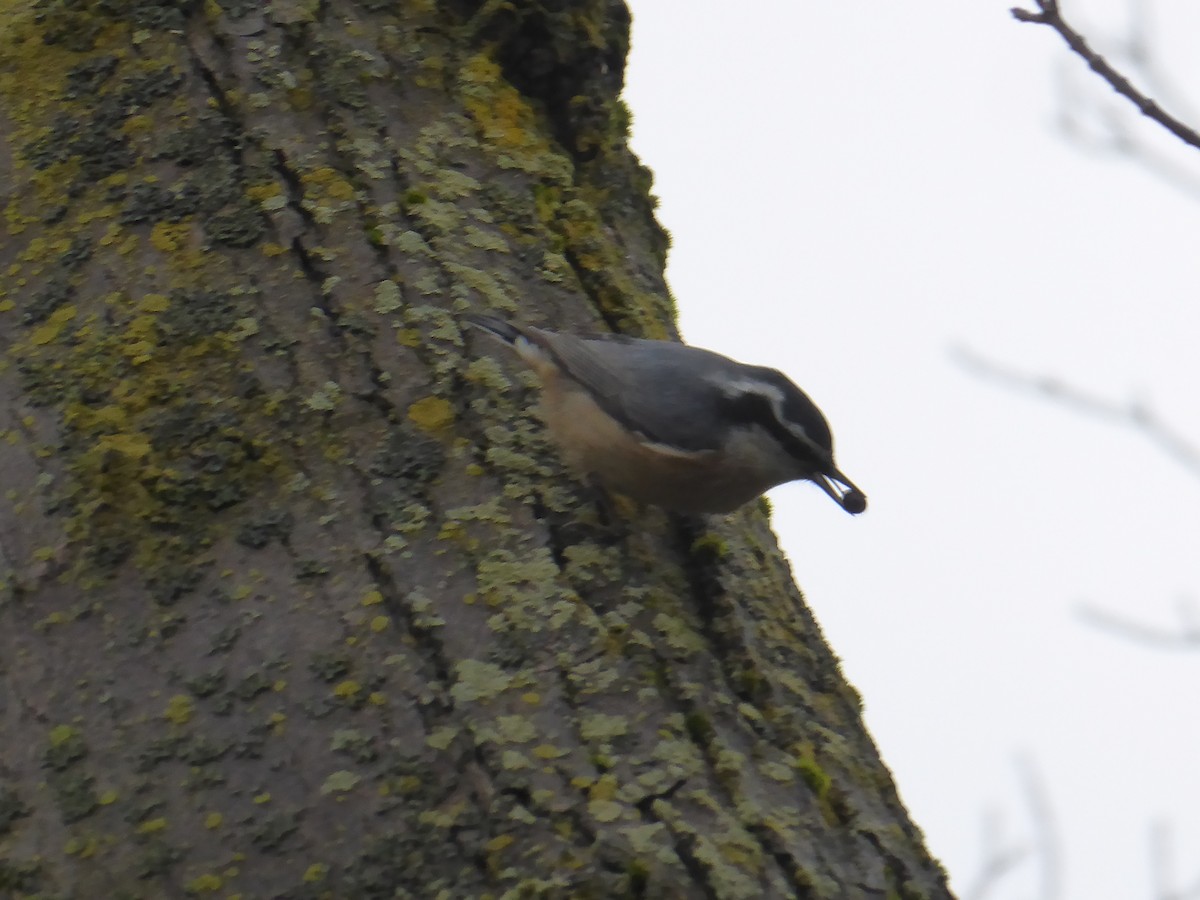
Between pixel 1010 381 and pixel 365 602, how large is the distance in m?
2.39

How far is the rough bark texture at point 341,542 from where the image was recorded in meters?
1.54

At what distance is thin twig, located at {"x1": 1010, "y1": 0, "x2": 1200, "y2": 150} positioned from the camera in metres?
1.76

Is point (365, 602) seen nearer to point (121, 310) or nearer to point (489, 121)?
point (121, 310)

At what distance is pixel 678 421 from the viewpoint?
2.78 metres

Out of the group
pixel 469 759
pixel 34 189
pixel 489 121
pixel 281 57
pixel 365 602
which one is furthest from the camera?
pixel 489 121

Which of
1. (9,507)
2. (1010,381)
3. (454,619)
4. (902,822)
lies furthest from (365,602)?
(1010,381)

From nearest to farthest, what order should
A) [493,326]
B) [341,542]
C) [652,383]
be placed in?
1. [341,542]
2. [493,326]
3. [652,383]

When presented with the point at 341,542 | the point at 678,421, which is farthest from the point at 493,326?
the point at 678,421

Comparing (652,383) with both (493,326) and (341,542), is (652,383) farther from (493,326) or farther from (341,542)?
(341,542)

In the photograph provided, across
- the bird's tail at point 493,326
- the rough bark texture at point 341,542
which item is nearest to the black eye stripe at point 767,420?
the rough bark texture at point 341,542

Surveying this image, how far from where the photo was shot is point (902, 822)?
1.80 m

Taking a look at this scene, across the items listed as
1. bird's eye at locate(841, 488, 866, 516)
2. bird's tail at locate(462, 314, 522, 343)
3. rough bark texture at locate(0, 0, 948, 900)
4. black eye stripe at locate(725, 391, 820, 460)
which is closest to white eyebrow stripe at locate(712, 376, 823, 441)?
black eye stripe at locate(725, 391, 820, 460)

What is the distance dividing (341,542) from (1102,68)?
126 centimetres

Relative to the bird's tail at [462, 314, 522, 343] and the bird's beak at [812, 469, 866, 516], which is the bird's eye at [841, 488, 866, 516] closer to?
the bird's beak at [812, 469, 866, 516]
